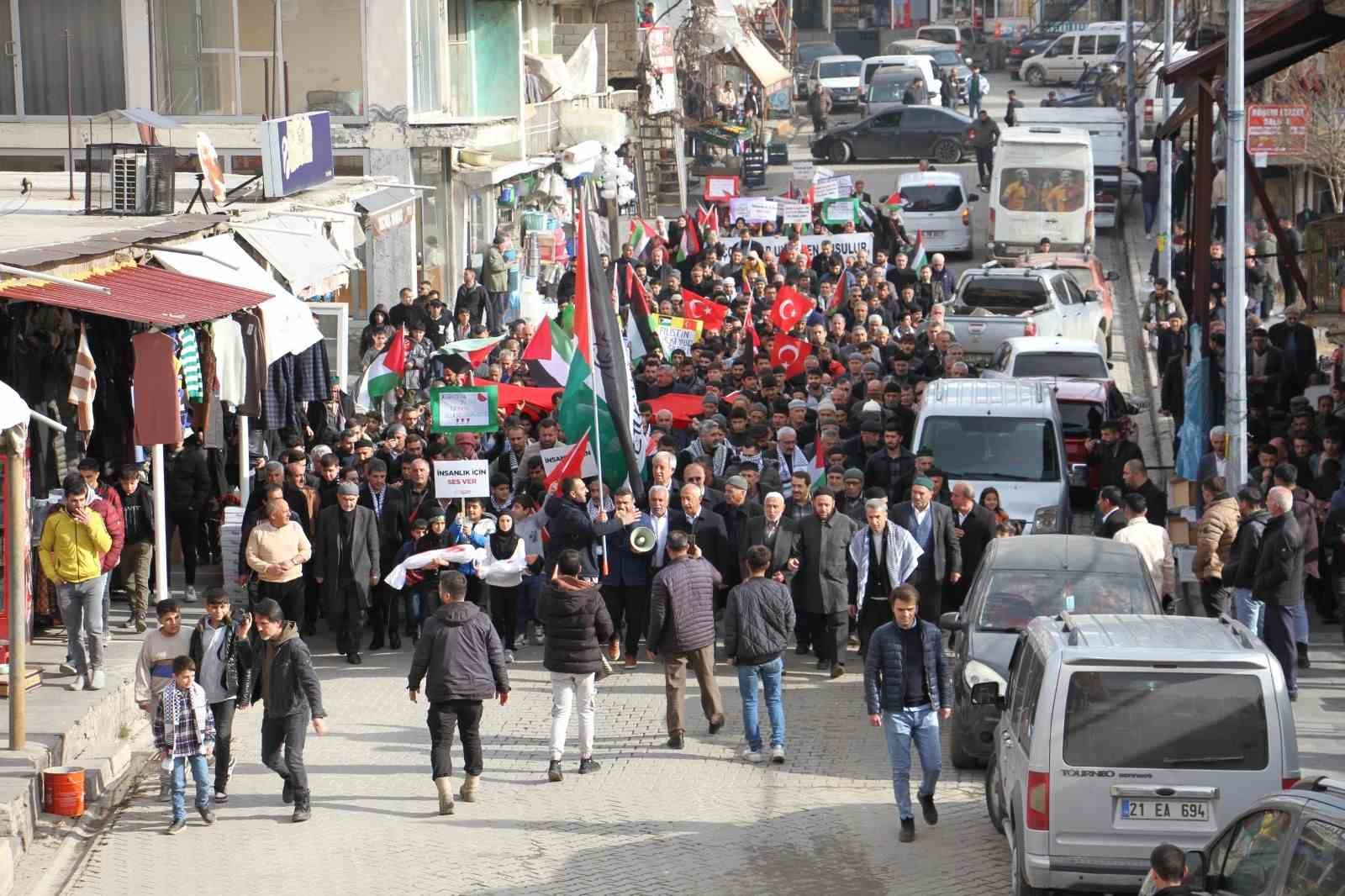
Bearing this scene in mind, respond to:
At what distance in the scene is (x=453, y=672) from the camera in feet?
41.1

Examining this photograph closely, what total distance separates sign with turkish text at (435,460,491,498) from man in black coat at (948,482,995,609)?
13.0ft

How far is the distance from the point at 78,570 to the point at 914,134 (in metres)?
37.2

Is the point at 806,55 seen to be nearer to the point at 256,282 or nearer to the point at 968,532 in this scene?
the point at 256,282

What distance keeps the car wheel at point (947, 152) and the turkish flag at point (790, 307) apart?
2417cm

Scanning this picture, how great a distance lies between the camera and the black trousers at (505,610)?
16.9 metres

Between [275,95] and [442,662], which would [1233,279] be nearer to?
[442,662]

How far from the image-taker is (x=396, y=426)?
18750mm

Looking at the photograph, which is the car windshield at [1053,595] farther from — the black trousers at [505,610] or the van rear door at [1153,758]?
the black trousers at [505,610]

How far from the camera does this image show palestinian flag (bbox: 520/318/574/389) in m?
22.0

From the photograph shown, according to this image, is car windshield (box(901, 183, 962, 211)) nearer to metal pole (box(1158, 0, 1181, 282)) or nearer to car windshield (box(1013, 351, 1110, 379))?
metal pole (box(1158, 0, 1181, 282))

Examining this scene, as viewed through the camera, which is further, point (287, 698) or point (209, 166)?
point (209, 166)

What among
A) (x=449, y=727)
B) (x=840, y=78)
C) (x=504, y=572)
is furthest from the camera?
(x=840, y=78)

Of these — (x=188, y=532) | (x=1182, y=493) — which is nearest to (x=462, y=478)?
(x=188, y=532)

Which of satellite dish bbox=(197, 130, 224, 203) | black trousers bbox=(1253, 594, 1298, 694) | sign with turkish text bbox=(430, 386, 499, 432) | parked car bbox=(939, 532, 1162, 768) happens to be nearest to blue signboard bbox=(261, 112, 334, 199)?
satellite dish bbox=(197, 130, 224, 203)
